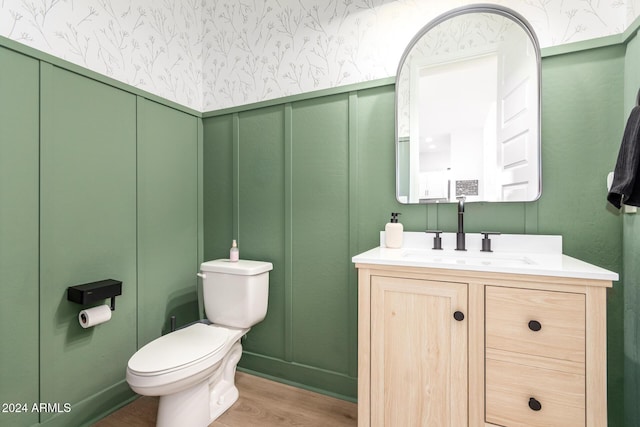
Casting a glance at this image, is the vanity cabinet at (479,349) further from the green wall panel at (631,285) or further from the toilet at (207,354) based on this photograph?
the toilet at (207,354)

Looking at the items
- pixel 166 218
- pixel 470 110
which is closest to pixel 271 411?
pixel 166 218

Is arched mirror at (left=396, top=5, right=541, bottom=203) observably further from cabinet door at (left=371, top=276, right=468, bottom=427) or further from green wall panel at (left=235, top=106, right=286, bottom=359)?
green wall panel at (left=235, top=106, right=286, bottom=359)

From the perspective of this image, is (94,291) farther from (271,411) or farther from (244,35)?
(244,35)

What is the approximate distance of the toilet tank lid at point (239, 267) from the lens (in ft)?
5.75

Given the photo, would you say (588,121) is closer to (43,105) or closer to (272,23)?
(272,23)

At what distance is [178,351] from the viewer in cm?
142

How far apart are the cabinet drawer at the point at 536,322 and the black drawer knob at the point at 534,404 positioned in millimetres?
155

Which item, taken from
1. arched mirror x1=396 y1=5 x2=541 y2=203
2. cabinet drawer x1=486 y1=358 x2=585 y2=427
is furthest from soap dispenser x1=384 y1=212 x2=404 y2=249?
cabinet drawer x1=486 y1=358 x2=585 y2=427

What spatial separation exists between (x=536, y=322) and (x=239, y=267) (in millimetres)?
1442

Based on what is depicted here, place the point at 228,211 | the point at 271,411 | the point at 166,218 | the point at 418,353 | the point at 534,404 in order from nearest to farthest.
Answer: the point at 534,404 < the point at 418,353 < the point at 271,411 < the point at 166,218 < the point at 228,211

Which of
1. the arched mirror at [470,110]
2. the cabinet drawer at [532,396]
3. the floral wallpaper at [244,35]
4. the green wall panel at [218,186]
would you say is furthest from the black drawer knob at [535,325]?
the green wall panel at [218,186]

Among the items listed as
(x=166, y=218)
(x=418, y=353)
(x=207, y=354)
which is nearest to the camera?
(x=418, y=353)

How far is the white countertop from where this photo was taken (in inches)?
39.1

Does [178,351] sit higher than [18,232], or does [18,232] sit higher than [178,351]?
[18,232]
